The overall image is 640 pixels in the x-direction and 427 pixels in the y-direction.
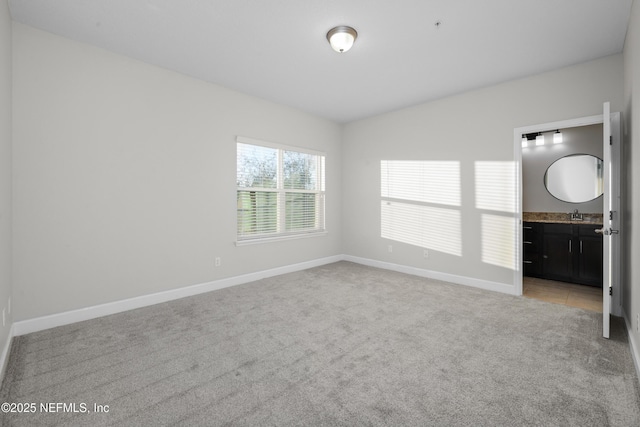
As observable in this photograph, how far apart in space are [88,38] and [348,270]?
432cm

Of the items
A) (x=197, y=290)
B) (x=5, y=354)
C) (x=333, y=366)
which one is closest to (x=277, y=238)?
(x=197, y=290)

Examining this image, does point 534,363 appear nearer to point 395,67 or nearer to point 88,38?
point 395,67

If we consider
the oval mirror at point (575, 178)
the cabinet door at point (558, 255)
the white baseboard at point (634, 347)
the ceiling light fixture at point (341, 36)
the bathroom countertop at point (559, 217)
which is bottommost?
the white baseboard at point (634, 347)

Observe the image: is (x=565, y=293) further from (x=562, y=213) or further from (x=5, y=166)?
Result: (x=5, y=166)

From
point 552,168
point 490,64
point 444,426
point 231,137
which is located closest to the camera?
point 444,426

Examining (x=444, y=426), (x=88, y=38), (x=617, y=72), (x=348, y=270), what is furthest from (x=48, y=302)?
(x=617, y=72)

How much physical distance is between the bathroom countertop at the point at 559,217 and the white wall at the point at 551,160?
0.07 metres

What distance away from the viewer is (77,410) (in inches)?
64.6

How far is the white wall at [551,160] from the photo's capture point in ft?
14.4

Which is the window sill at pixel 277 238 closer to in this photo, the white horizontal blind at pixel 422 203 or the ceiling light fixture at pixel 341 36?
the white horizontal blind at pixel 422 203

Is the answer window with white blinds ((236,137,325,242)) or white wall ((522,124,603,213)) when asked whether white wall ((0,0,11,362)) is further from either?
white wall ((522,124,603,213))

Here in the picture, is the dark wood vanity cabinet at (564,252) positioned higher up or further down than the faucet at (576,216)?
further down

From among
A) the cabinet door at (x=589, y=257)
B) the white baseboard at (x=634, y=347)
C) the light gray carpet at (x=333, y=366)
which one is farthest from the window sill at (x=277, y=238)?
the white baseboard at (x=634, y=347)

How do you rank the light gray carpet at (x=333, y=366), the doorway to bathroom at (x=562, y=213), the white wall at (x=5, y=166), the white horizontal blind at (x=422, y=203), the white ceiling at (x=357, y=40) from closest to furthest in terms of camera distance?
1. the light gray carpet at (x=333, y=366)
2. the white wall at (x=5, y=166)
3. the white ceiling at (x=357, y=40)
4. the doorway to bathroom at (x=562, y=213)
5. the white horizontal blind at (x=422, y=203)
